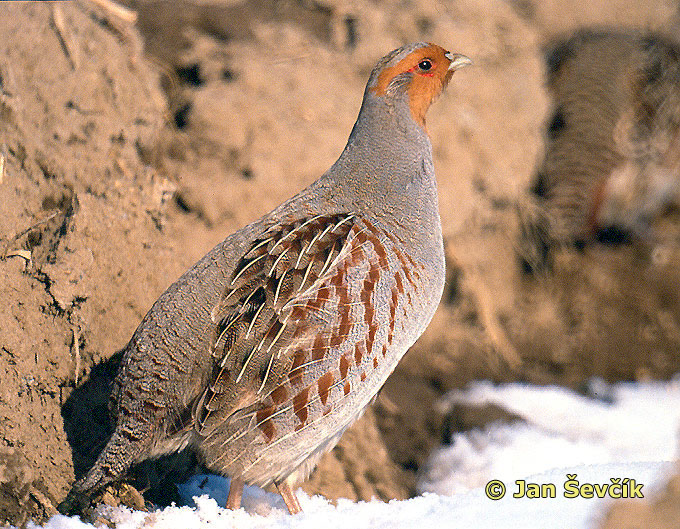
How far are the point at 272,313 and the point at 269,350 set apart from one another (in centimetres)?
13

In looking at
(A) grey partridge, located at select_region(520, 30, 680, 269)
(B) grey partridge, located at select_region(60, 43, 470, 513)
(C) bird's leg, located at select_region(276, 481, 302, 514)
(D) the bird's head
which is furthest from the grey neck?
(A) grey partridge, located at select_region(520, 30, 680, 269)

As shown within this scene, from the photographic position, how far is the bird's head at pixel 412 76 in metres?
3.20

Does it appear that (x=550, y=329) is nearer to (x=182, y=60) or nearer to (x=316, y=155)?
(x=316, y=155)

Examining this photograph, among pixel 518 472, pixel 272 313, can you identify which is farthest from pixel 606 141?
pixel 272 313

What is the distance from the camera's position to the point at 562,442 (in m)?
4.25

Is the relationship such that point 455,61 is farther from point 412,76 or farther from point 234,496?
point 234,496

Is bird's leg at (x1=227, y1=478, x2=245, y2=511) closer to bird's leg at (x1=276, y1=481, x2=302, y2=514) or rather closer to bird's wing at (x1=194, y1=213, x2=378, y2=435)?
bird's leg at (x1=276, y1=481, x2=302, y2=514)

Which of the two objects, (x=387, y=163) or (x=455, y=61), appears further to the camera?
(x=455, y=61)

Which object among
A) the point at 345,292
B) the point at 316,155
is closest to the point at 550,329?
the point at 316,155

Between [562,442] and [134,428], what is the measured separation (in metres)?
2.70

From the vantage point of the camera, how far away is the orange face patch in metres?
3.20

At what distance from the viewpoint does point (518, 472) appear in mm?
3971

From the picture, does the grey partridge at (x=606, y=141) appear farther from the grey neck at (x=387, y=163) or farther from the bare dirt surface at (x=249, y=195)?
the grey neck at (x=387, y=163)

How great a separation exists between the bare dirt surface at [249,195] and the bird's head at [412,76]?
1217mm
